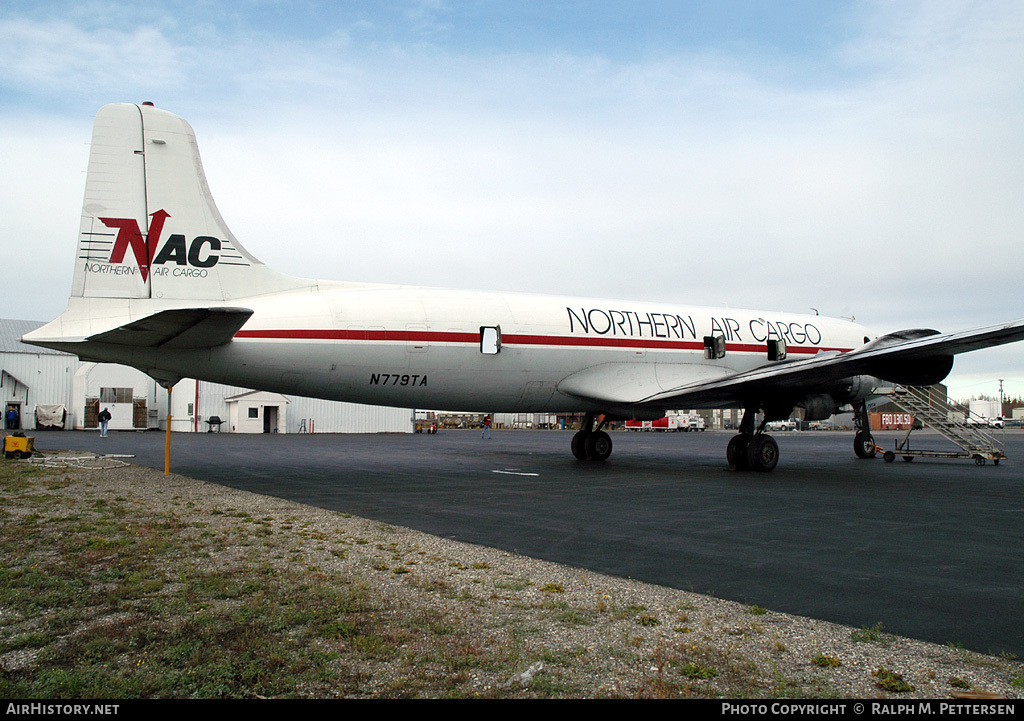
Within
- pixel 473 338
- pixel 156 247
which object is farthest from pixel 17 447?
pixel 473 338

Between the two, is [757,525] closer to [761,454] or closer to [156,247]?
[761,454]

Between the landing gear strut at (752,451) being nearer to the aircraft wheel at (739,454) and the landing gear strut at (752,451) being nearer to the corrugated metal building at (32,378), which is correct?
the aircraft wheel at (739,454)

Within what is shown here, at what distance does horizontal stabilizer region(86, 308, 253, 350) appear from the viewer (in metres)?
11.8

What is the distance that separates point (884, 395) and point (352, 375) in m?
17.2

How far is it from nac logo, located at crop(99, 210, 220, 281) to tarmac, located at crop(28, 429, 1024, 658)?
4.63 metres

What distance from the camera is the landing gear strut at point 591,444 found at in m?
20.8

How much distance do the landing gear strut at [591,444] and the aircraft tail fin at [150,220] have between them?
10.9 metres

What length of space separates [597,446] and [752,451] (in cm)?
483

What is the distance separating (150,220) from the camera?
13.6 m

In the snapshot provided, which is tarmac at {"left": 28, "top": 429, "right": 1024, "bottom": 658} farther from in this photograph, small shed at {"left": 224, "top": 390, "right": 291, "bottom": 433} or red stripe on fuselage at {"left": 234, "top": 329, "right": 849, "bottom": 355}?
small shed at {"left": 224, "top": 390, "right": 291, "bottom": 433}

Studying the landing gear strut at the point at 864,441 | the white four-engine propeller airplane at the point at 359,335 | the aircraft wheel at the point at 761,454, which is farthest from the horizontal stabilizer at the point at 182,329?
the landing gear strut at the point at 864,441

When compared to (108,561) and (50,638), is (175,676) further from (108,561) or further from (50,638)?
(108,561)
